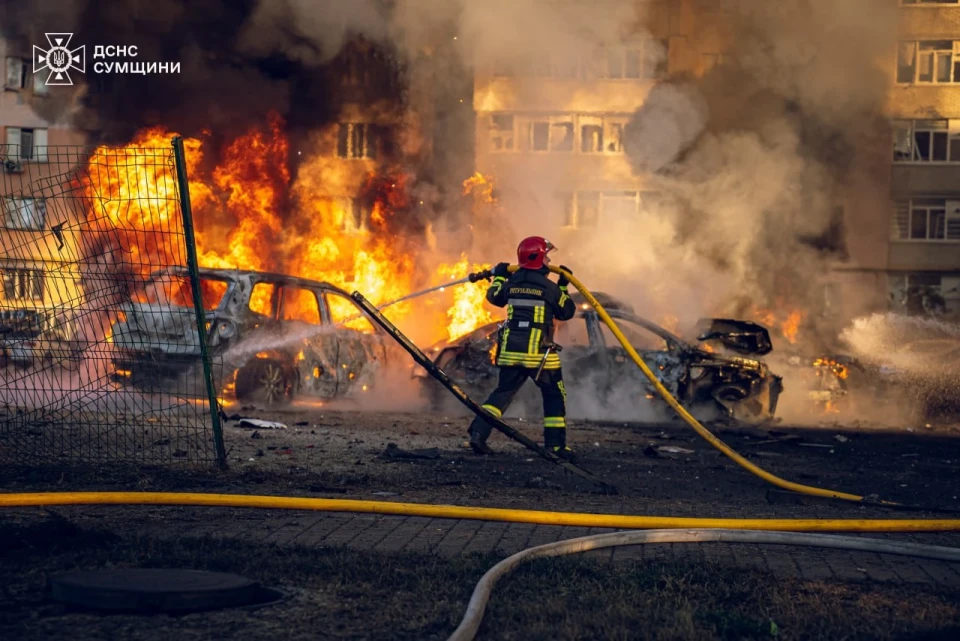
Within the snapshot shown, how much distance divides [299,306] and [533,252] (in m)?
5.08

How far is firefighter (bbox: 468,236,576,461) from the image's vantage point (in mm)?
8922

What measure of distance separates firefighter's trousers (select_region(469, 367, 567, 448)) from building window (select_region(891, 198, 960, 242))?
33.3 m

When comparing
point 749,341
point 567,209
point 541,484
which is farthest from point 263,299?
point 567,209

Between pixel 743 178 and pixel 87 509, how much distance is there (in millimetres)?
25344

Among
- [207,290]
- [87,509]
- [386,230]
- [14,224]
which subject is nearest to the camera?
[87,509]

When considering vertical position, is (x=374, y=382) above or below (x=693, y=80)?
below

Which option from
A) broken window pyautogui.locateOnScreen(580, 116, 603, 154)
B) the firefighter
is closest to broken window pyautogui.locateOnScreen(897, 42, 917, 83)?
broken window pyautogui.locateOnScreen(580, 116, 603, 154)

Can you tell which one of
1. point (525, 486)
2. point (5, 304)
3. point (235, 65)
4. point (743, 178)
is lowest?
point (525, 486)

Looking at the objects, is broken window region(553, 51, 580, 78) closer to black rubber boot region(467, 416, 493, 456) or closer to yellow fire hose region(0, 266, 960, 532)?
black rubber boot region(467, 416, 493, 456)

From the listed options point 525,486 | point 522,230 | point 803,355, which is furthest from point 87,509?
point 522,230

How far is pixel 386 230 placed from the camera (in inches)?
1051

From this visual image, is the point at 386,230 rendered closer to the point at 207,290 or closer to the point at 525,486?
the point at 207,290

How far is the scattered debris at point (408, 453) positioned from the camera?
28.6 feet

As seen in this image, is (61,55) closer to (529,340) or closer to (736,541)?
(529,340)
